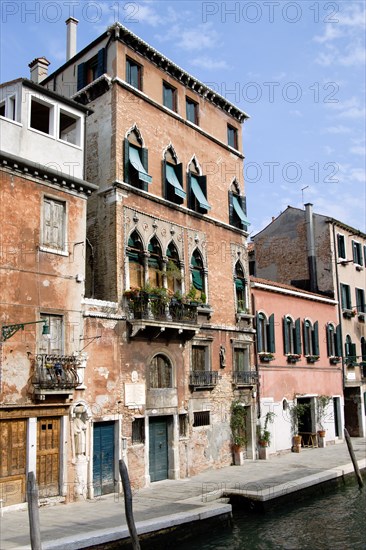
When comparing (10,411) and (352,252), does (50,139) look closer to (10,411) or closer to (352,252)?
(10,411)

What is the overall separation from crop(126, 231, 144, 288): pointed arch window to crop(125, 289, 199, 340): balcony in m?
0.83

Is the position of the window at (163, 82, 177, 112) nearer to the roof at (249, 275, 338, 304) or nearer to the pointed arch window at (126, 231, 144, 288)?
the pointed arch window at (126, 231, 144, 288)

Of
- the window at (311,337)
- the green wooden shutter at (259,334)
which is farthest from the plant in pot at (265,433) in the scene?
the window at (311,337)

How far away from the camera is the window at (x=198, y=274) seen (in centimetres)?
2058

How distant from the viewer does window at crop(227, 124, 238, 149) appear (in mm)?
24328

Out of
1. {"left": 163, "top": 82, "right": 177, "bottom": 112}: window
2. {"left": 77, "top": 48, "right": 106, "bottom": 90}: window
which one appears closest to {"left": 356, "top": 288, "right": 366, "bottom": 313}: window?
{"left": 163, "top": 82, "right": 177, "bottom": 112}: window

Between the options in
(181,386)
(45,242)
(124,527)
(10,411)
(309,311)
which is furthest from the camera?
(309,311)

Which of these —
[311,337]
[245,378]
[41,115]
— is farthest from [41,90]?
[311,337]

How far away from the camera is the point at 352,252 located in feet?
105

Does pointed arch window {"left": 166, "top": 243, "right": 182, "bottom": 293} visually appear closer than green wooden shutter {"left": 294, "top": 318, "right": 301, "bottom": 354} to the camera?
Yes

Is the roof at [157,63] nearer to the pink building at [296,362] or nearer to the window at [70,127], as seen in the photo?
the window at [70,127]

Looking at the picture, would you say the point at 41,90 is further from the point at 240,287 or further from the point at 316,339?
the point at 316,339

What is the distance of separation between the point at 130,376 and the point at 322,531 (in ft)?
21.8

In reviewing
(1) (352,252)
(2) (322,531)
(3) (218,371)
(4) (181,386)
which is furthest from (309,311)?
(2) (322,531)
